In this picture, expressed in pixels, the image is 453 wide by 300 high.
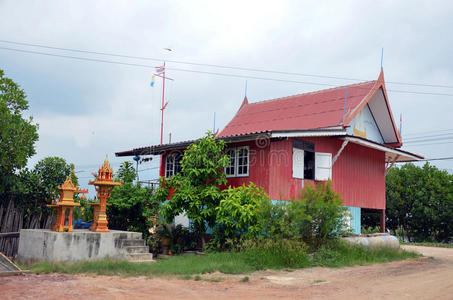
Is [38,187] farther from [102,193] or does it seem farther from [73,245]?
[73,245]

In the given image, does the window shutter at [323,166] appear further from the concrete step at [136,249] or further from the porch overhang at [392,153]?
the concrete step at [136,249]

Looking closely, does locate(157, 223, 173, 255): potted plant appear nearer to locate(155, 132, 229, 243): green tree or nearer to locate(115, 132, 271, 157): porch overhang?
locate(155, 132, 229, 243): green tree

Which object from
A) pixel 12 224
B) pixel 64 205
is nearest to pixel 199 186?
pixel 64 205

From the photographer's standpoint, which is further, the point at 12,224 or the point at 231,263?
the point at 12,224

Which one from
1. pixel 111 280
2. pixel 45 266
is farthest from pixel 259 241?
pixel 45 266

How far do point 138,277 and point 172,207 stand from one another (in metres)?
3.76

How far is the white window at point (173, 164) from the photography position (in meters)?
16.6

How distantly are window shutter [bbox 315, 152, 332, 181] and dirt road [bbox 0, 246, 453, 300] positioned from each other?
4964 mm

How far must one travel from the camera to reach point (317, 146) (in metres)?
15.4

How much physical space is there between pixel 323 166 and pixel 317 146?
77 cm

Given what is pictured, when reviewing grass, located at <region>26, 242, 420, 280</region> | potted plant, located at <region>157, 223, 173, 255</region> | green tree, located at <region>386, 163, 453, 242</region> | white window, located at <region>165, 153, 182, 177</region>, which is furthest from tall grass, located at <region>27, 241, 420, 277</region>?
green tree, located at <region>386, 163, 453, 242</region>

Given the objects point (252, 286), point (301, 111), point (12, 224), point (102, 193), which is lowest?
point (252, 286)

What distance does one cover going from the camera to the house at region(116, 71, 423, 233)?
14070 mm

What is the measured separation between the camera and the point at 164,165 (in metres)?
17.3
